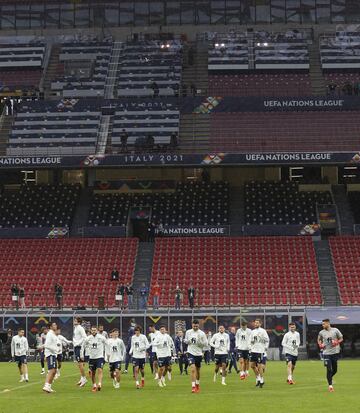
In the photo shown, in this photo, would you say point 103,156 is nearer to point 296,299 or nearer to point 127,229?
point 127,229

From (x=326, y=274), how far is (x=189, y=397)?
3355 centimetres

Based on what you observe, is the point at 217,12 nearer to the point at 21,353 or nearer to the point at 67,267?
the point at 67,267

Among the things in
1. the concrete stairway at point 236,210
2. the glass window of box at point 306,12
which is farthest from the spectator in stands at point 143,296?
the glass window of box at point 306,12

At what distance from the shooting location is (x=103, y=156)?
6366 centimetres

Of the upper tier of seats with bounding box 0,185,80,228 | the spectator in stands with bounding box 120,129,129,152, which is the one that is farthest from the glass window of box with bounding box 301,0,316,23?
the upper tier of seats with bounding box 0,185,80,228

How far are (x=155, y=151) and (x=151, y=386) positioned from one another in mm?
34905

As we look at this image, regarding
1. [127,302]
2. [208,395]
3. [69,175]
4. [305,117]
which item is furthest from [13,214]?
[208,395]

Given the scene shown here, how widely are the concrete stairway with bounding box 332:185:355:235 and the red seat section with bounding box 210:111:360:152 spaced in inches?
133

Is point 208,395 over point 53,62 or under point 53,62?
under

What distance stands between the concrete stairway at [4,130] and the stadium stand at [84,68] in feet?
13.6

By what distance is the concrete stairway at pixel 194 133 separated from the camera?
66.9 meters

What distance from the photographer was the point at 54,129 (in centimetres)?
6781

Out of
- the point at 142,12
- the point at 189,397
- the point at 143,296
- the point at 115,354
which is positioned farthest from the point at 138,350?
the point at 142,12

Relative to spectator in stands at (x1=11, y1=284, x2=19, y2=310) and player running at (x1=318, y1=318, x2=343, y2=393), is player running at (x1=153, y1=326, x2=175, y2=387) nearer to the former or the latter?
player running at (x1=318, y1=318, x2=343, y2=393)
